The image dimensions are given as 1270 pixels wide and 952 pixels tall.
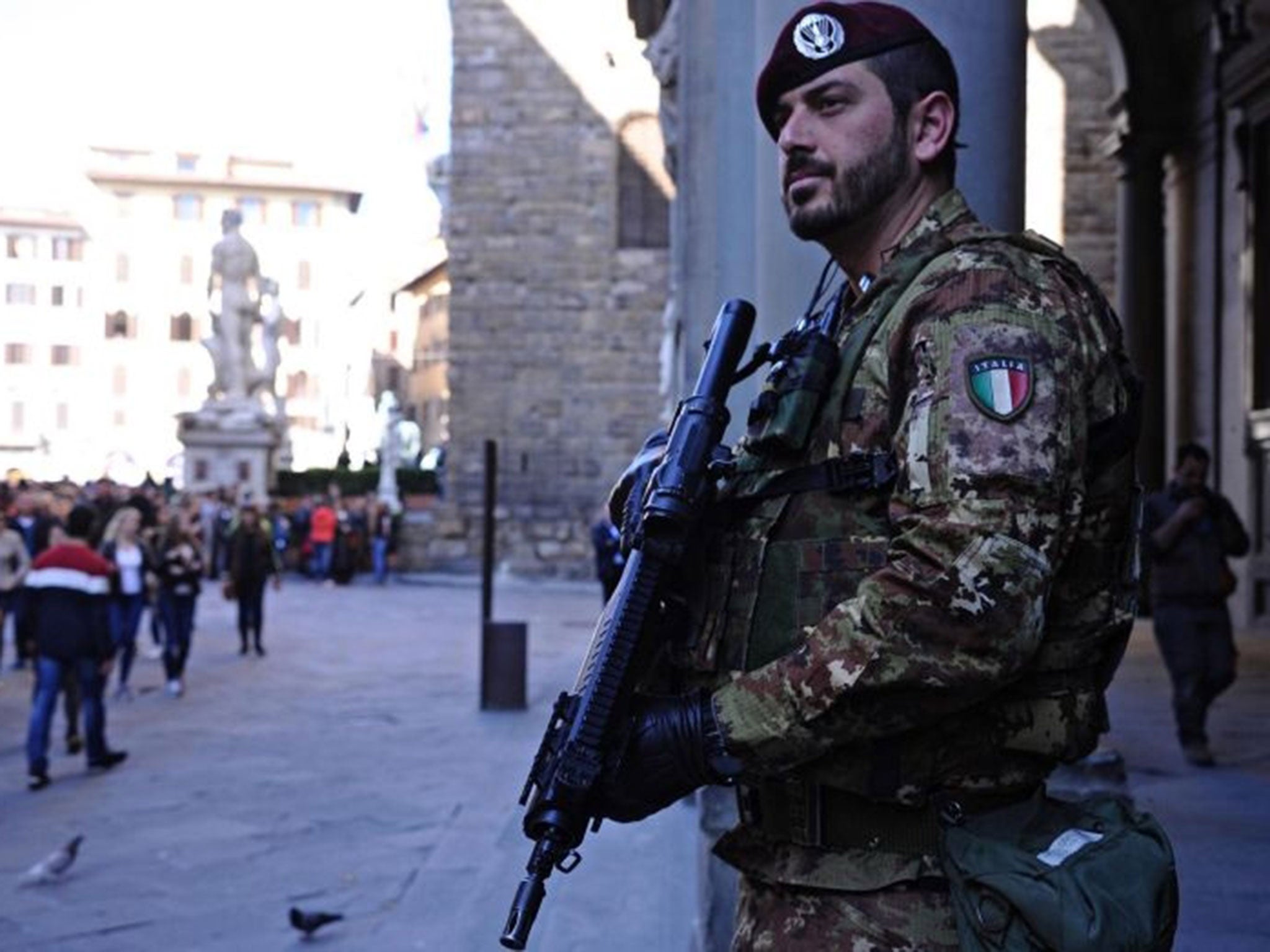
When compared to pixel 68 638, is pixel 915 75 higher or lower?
higher

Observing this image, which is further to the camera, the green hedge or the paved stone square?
the green hedge

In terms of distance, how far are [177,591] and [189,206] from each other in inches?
3250

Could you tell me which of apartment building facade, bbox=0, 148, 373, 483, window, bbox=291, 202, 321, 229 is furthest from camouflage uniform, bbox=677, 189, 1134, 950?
window, bbox=291, 202, 321, 229

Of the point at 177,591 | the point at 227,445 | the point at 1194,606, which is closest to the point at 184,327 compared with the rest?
the point at 227,445

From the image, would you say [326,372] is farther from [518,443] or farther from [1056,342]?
[1056,342]

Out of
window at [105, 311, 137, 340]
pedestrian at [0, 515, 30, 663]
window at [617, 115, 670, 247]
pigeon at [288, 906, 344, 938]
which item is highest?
window at [105, 311, 137, 340]

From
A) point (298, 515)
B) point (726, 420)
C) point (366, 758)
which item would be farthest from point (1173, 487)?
point (298, 515)

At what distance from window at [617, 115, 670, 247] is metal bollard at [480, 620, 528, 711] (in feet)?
61.5

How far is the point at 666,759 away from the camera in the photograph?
212cm

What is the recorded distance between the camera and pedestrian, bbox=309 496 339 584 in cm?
2941

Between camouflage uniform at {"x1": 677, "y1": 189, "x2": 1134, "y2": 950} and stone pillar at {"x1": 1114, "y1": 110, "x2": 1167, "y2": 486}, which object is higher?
stone pillar at {"x1": 1114, "y1": 110, "x2": 1167, "y2": 486}

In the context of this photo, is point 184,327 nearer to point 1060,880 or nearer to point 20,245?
point 20,245

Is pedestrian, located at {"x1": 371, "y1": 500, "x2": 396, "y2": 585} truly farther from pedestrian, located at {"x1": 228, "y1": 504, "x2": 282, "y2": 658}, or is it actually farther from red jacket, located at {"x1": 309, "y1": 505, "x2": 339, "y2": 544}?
pedestrian, located at {"x1": 228, "y1": 504, "x2": 282, "y2": 658}

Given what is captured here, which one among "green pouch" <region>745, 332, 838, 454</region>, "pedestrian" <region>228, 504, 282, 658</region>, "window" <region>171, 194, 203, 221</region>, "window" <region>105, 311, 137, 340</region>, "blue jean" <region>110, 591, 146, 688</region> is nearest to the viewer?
"green pouch" <region>745, 332, 838, 454</region>
